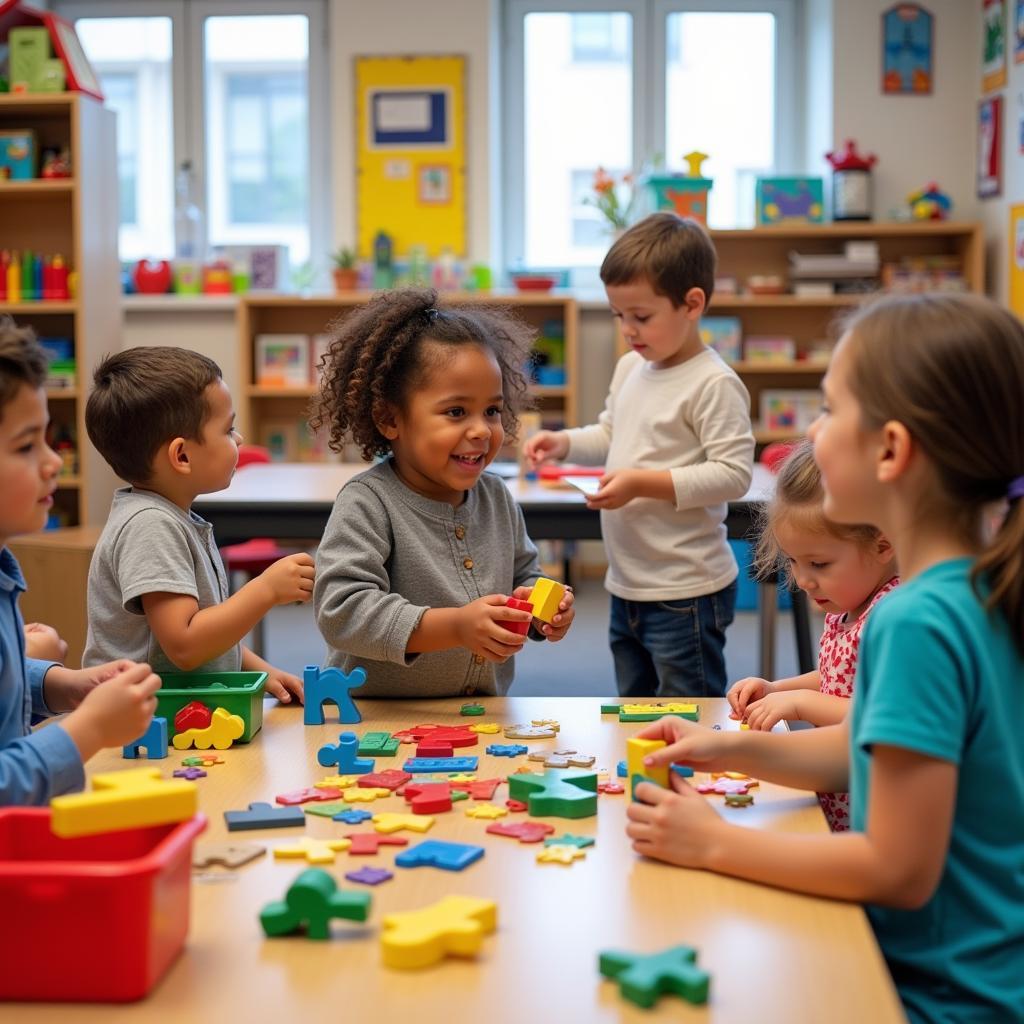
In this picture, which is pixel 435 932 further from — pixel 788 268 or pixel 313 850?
pixel 788 268

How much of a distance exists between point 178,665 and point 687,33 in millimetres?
5482

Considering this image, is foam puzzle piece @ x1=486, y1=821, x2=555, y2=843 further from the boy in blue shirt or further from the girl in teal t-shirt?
the boy in blue shirt

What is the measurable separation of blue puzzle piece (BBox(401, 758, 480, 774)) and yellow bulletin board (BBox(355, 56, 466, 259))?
5.04 metres

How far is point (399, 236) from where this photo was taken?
627 centimetres

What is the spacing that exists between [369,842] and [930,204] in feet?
17.7

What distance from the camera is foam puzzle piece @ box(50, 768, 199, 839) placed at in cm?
93

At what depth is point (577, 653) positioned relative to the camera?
5055mm

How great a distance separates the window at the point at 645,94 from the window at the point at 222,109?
1004mm

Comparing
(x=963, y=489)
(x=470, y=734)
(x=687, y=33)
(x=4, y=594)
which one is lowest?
(x=470, y=734)

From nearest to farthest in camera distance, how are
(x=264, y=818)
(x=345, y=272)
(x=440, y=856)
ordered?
(x=440, y=856)
(x=264, y=818)
(x=345, y=272)

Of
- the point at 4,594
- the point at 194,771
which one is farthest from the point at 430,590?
the point at 4,594

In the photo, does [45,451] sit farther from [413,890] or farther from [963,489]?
[963,489]

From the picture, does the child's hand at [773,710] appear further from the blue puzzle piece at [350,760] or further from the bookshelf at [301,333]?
the bookshelf at [301,333]

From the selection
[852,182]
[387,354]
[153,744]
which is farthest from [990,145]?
[153,744]
